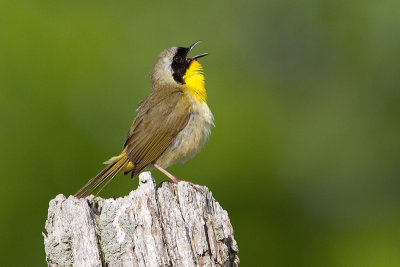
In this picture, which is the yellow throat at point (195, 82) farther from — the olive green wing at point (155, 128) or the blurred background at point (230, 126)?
the blurred background at point (230, 126)

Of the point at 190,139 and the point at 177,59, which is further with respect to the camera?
the point at 177,59

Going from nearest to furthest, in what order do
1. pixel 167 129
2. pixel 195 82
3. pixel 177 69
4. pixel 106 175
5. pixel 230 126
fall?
pixel 106 175 → pixel 167 129 → pixel 195 82 → pixel 177 69 → pixel 230 126

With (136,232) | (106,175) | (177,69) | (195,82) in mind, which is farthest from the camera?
(177,69)

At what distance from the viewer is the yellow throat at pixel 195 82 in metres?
7.02

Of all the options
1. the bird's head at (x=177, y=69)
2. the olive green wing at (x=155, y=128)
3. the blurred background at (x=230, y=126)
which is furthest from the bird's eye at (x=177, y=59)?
the blurred background at (x=230, y=126)

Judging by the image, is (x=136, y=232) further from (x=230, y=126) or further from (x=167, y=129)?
(x=230, y=126)

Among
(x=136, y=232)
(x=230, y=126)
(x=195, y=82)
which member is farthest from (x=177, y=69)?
(x=136, y=232)

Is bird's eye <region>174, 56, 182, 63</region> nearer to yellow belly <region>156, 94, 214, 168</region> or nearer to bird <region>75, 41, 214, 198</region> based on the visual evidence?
bird <region>75, 41, 214, 198</region>

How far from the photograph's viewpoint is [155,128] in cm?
670

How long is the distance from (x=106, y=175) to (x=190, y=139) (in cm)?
102

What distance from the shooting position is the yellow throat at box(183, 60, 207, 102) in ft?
23.0

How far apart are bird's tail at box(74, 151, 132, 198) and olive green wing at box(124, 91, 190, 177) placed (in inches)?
4.1

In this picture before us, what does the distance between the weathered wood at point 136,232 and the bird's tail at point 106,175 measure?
1259mm

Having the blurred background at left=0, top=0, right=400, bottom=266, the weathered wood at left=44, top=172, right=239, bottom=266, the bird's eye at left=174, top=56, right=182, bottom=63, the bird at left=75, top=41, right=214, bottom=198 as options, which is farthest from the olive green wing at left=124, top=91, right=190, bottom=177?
the weathered wood at left=44, top=172, right=239, bottom=266
